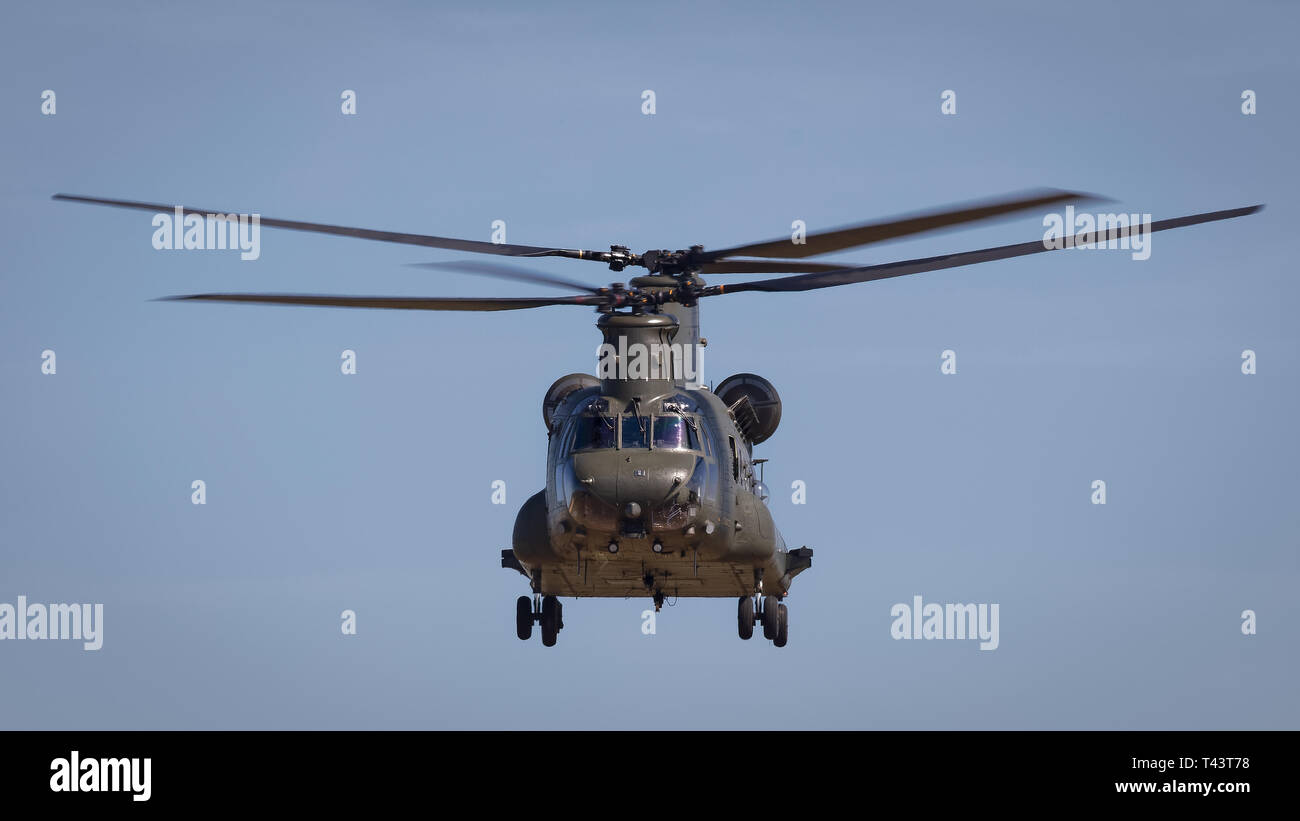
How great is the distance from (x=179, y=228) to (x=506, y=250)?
6.63m

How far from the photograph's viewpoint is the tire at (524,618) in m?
53.0

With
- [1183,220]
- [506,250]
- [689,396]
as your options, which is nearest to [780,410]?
[689,396]

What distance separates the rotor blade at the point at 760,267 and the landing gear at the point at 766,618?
717 cm

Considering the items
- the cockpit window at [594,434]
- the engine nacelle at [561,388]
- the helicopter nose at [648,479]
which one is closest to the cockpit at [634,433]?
the cockpit window at [594,434]

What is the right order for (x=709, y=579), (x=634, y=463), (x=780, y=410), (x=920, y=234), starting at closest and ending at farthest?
(x=920, y=234) < (x=634, y=463) < (x=709, y=579) < (x=780, y=410)

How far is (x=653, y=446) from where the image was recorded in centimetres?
4725

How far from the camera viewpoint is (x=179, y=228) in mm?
47906

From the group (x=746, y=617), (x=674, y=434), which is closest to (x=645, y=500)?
(x=674, y=434)

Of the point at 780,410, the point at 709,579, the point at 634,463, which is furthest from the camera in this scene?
the point at 780,410

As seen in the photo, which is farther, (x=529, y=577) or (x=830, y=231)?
(x=529, y=577)

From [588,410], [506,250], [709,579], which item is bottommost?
[709,579]

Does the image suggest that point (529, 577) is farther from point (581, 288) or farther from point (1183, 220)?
point (1183, 220)

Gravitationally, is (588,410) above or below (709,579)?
above

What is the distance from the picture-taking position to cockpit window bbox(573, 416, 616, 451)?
155 feet
